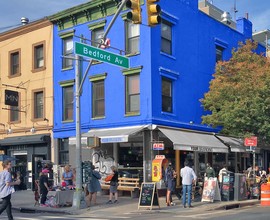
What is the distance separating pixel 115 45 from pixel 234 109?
685cm

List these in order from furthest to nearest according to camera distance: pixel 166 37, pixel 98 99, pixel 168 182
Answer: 1. pixel 98 99
2. pixel 166 37
3. pixel 168 182

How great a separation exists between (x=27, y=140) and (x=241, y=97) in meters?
12.8

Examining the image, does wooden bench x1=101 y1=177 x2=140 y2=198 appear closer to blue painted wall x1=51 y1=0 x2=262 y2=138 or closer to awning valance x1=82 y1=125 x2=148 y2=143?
awning valance x1=82 y1=125 x2=148 y2=143

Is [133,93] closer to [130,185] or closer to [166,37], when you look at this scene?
[166,37]

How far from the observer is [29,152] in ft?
87.9

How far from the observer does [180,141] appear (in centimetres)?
2005

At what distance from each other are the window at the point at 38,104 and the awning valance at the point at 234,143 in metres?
10.6

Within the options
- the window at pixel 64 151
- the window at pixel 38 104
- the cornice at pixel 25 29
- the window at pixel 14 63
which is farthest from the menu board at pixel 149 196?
the window at pixel 14 63

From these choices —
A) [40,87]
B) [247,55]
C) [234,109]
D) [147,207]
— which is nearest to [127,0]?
[147,207]

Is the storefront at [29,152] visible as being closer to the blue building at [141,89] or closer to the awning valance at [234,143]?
the blue building at [141,89]

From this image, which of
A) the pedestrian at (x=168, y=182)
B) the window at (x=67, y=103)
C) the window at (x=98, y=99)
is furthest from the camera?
the window at (x=67, y=103)

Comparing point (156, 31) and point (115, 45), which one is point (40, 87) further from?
Result: point (156, 31)

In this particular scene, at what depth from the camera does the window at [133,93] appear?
2152 cm

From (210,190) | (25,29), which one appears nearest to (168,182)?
(210,190)
